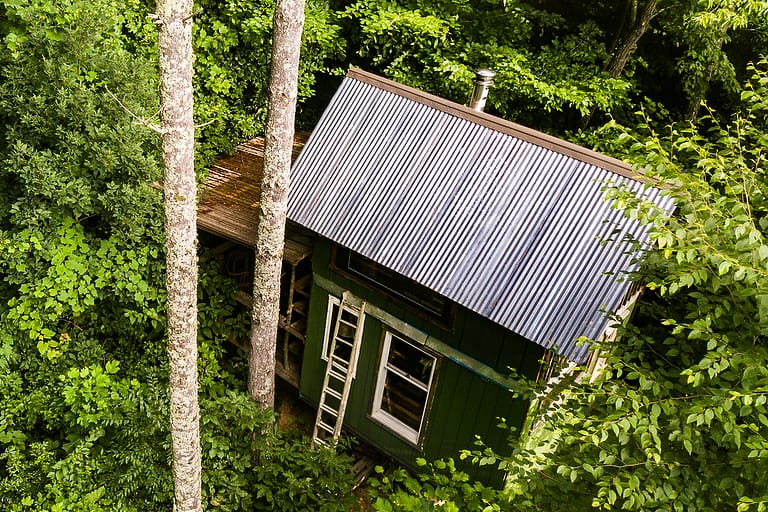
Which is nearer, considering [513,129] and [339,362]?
[513,129]

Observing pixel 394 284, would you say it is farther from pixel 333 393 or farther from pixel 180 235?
pixel 180 235

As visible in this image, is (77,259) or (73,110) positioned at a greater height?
(73,110)

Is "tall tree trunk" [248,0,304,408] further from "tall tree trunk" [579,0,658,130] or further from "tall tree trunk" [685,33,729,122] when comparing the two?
"tall tree trunk" [685,33,729,122]

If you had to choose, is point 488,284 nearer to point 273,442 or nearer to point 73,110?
point 273,442

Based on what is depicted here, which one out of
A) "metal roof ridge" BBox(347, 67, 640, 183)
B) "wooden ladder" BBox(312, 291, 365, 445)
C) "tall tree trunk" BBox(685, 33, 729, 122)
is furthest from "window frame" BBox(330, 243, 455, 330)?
"tall tree trunk" BBox(685, 33, 729, 122)

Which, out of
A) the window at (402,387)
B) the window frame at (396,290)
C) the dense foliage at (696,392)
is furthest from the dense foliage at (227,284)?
the window frame at (396,290)

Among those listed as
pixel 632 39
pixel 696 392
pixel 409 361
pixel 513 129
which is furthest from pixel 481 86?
pixel 696 392

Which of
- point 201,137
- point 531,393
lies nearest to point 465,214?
point 531,393
